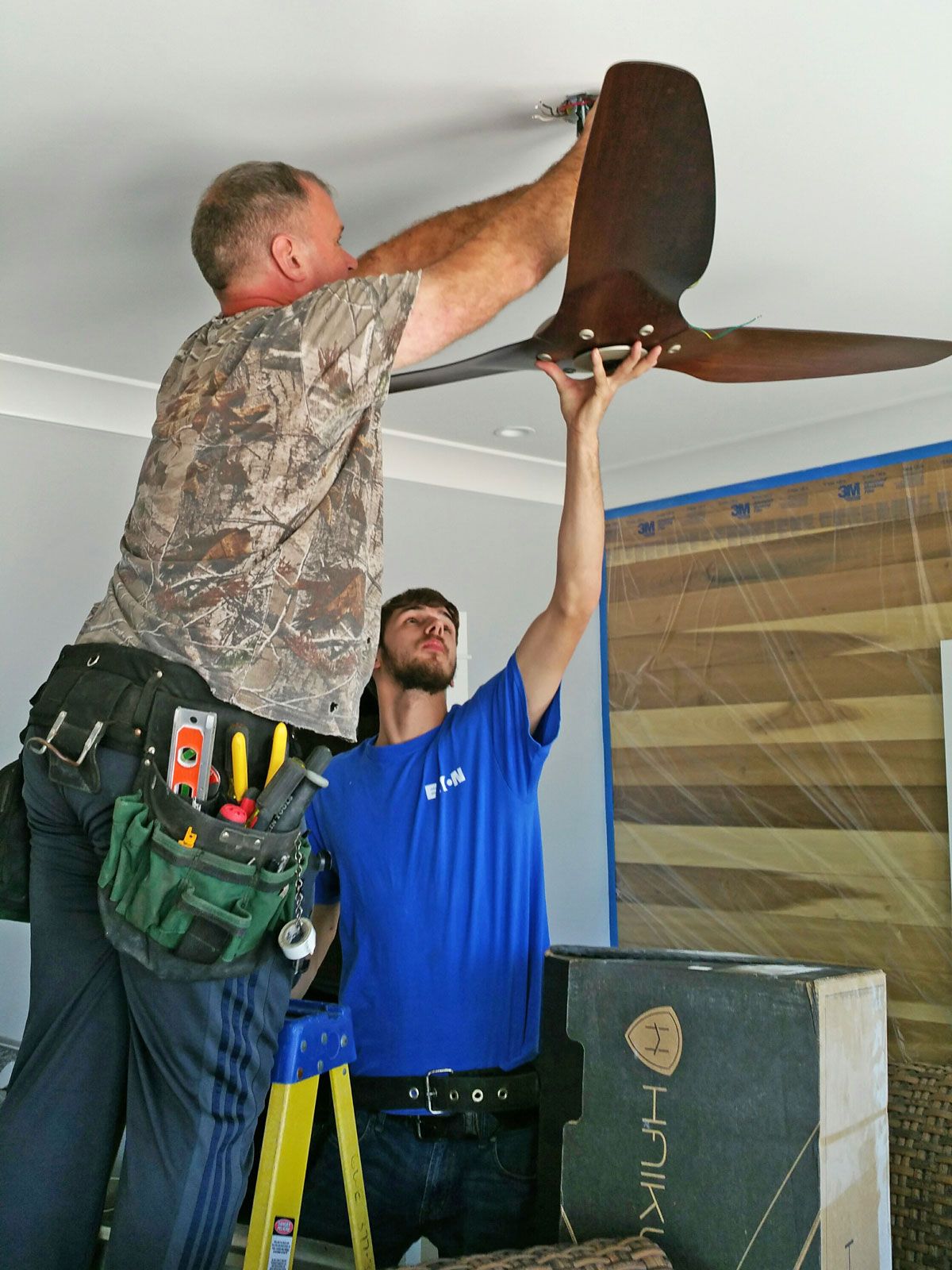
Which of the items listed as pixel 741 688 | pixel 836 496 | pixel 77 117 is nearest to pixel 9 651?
pixel 77 117

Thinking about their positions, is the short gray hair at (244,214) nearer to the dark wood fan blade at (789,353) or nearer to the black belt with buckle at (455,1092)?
the dark wood fan blade at (789,353)

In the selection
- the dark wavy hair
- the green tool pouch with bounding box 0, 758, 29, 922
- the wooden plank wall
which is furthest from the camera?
the wooden plank wall

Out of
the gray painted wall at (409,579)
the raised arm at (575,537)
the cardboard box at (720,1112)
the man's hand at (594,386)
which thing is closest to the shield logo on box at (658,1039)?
the cardboard box at (720,1112)

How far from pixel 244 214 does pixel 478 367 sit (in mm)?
600

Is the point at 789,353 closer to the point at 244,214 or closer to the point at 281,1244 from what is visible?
the point at 244,214

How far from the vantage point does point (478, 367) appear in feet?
7.01

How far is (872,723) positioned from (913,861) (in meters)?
0.42

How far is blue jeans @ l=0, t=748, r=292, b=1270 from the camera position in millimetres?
1324

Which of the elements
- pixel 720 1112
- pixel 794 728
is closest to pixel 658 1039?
pixel 720 1112

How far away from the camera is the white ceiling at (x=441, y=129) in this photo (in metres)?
1.69

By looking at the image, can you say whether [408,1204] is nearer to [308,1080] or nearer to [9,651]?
[308,1080]

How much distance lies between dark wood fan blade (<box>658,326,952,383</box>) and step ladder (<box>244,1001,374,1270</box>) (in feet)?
3.97

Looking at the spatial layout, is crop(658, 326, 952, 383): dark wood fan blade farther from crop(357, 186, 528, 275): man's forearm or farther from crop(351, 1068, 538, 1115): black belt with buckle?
crop(351, 1068, 538, 1115): black belt with buckle


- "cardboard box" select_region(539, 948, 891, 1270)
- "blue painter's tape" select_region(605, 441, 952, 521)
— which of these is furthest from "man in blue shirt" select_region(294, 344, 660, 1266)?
"blue painter's tape" select_region(605, 441, 952, 521)
